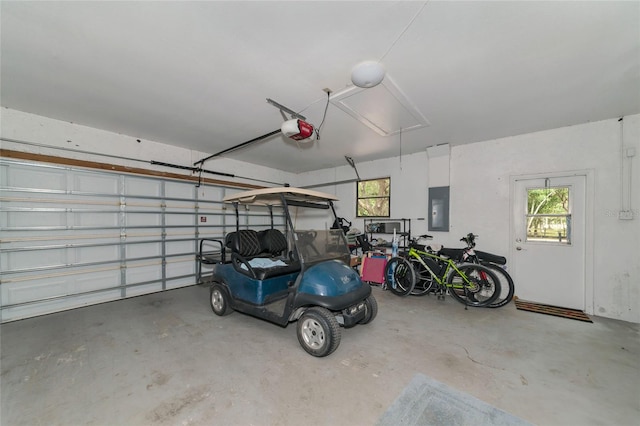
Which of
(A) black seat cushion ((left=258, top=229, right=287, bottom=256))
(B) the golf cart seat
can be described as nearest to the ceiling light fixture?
(B) the golf cart seat

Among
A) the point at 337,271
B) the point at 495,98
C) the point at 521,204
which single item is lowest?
the point at 337,271

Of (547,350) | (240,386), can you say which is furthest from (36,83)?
(547,350)

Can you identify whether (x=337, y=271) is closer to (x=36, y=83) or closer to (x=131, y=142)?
(x=36, y=83)

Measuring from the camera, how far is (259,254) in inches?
165

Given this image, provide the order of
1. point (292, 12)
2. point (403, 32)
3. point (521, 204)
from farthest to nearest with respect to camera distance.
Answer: point (521, 204) < point (403, 32) < point (292, 12)

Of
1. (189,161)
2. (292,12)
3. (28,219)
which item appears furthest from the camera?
(189,161)

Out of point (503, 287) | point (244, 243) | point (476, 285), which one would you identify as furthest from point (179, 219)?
point (503, 287)

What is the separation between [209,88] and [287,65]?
114cm

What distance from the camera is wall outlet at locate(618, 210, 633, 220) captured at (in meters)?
3.49

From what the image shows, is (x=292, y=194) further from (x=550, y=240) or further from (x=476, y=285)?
(x=550, y=240)

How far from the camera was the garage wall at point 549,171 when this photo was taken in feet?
11.6

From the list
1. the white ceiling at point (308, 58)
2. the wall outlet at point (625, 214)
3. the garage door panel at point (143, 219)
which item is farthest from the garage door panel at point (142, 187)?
the wall outlet at point (625, 214)

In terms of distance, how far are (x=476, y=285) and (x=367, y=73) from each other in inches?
151

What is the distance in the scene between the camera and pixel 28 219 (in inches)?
145
